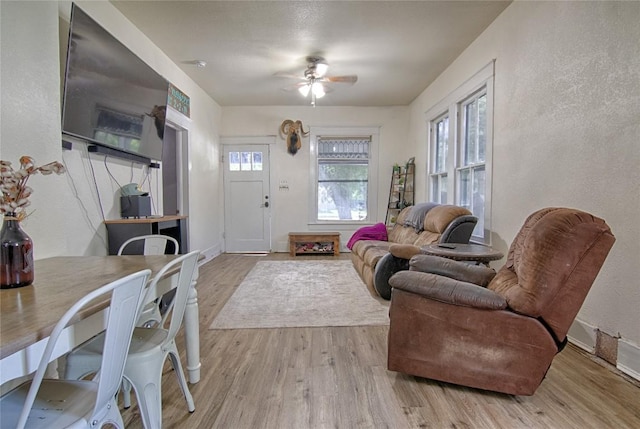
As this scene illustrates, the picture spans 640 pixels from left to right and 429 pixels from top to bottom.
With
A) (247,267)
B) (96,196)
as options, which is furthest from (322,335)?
(247,267)

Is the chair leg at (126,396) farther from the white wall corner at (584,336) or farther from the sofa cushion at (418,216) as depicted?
the sofa cushion at (418,216)

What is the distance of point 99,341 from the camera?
1.40 meters

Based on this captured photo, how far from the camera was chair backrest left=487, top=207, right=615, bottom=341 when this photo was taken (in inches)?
58.1

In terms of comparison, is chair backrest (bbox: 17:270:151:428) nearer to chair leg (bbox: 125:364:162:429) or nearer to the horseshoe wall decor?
chair leg (bbox: 125:364:162:429)

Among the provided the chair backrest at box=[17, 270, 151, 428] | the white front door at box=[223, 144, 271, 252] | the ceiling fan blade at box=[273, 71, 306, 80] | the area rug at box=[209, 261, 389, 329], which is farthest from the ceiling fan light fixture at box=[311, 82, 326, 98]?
A: the chair backrest at box=[17, 270, 151, 428]

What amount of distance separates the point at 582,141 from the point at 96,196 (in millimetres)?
3631

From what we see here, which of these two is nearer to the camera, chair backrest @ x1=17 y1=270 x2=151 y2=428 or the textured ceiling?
chair backrest @ x1=17 y1=270 x2=151 y2=428

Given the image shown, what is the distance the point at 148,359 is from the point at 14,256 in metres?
0.61

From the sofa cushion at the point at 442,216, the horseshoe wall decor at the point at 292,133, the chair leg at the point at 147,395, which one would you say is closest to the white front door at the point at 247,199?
the horseshoe wall decor at the point at 292,133

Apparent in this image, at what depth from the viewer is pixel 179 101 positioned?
4.21 metres

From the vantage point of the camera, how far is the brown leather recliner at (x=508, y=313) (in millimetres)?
1491

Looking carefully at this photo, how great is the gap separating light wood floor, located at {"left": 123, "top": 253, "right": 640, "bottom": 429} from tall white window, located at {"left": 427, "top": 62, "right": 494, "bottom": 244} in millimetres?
1735

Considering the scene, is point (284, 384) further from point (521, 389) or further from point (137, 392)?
point (521, 389)

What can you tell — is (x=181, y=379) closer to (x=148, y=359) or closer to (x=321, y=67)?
(x=148, y=359)
